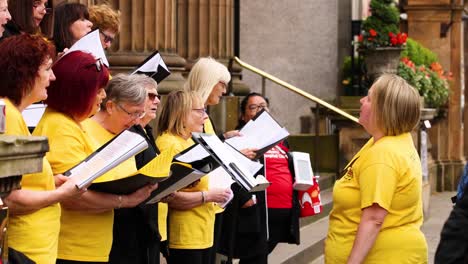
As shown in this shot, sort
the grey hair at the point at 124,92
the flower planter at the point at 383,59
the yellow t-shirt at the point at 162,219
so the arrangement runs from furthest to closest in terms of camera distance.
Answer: the flower planter at the point at 383,59
the yellow t-shirt at the point at 162,219
the grey hair at the point at 124,92

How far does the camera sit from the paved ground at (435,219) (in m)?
14.7

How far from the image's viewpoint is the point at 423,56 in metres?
21.2

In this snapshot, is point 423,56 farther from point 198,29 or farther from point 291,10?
point 198,29

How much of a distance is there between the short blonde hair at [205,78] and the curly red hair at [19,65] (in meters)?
3.11

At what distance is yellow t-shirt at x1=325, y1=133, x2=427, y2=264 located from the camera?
6.21 metres

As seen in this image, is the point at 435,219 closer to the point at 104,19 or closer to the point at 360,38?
the point at 360,38

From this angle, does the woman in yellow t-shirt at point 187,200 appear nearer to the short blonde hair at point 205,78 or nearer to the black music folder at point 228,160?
the black music folder at point 228,160

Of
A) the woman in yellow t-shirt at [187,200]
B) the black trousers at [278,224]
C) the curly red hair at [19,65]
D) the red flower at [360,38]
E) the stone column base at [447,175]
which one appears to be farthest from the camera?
the stone column base at [447,175]

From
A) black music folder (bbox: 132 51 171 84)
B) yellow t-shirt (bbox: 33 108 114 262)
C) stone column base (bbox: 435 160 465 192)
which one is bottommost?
stone column base (bbox: 435 160 465 192)

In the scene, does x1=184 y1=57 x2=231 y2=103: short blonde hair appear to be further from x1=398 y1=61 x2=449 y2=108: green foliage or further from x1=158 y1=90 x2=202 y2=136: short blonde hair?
x1=398 y1=61 x2=449 y2=108: green foliage

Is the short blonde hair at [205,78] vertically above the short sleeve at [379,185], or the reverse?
the short blonde hair at [205,78]

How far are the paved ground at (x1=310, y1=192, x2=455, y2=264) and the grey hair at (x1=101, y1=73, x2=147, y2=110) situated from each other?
6.56 metres

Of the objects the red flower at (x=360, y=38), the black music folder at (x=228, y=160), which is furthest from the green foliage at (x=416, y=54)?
the black music folder at (x=228, y=160)

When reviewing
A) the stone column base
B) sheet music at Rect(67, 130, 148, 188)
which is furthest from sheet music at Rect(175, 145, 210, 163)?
the stone column base
